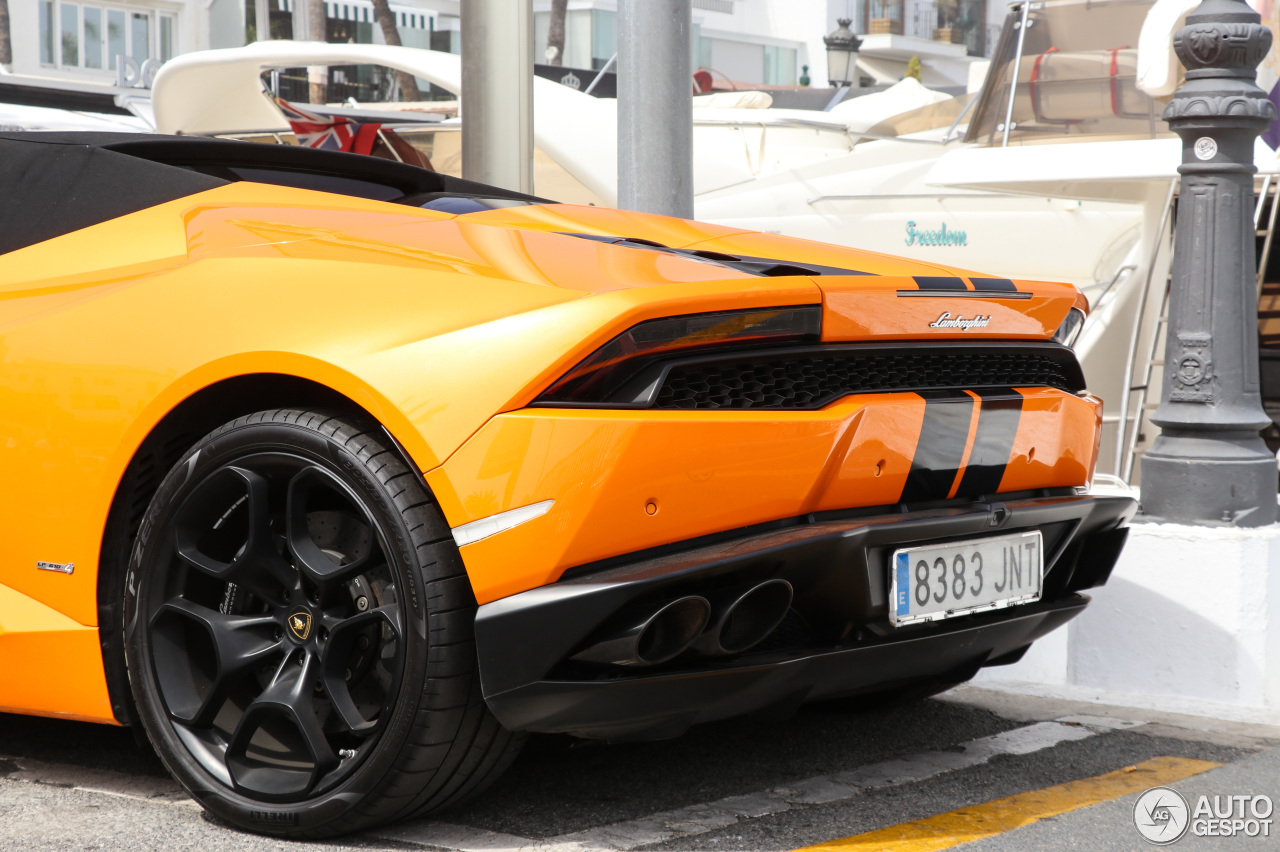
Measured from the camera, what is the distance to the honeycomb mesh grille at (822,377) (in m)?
2.32

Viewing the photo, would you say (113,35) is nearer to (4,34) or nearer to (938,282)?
(4,34)

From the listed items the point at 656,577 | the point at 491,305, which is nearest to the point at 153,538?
the point at 491,305

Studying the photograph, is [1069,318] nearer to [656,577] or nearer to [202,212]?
[656,577]

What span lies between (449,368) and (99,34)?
38.8 m

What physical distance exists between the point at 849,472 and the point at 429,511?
731 millimetres

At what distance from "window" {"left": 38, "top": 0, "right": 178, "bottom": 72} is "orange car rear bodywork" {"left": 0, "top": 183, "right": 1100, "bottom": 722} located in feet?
118

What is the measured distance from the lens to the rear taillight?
2.22 meters

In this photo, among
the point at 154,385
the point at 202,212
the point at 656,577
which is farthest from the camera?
the point at 202,212

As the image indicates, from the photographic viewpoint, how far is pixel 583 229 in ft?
9.80

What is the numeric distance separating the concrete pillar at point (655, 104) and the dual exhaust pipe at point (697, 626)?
2706 mm

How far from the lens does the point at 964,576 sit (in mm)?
2607

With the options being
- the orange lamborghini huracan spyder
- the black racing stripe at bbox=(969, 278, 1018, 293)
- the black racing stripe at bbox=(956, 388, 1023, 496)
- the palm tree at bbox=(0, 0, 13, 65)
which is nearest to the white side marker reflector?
the orange lamborghini huracan spyder

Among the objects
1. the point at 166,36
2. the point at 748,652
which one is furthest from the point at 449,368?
the point at 166,36

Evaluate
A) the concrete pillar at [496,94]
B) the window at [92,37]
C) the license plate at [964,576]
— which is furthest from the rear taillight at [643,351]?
the window at [92,37]
